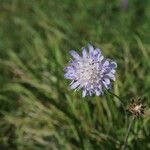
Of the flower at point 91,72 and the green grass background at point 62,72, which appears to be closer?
the flower at point 91,72

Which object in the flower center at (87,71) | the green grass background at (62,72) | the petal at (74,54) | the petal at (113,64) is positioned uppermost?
the green grass background at (62,72)

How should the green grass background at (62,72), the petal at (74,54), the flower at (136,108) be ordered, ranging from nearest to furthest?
the flower at (136,108) → the petal at (74,54) → the green grass background at (62,72)

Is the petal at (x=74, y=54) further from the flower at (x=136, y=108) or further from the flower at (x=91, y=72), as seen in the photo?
the flower at (x=136, y=108)

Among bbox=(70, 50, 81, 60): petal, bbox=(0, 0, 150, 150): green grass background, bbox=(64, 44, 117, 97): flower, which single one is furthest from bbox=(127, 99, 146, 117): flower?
bbox=(0, 0, 150, 150): green grass background

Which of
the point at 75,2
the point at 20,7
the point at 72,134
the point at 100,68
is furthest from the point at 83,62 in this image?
the point at 20,7

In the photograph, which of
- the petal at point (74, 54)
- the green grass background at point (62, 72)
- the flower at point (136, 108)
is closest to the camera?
the flower at point (136, 108)

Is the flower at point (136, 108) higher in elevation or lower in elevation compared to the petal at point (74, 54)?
lower

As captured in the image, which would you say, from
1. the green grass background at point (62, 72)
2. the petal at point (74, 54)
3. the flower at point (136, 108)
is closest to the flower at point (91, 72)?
the petal at point (74, 54)
